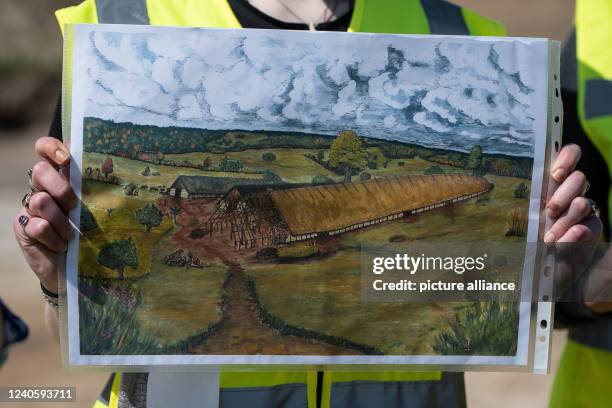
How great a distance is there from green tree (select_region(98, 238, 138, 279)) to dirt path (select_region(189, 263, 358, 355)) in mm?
157

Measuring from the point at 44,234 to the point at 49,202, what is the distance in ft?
0.16

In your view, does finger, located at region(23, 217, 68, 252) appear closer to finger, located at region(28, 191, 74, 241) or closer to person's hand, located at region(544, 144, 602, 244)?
finger, located at region(28, 191, 74, 241)

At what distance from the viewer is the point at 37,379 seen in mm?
4266

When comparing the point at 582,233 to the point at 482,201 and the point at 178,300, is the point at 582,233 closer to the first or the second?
the point at 482,201

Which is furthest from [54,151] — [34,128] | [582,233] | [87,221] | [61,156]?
[34,128]

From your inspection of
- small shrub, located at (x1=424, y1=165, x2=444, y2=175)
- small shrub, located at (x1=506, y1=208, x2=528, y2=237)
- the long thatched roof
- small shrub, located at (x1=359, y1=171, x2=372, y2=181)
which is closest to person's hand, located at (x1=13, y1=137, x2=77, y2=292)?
the long thatched roof

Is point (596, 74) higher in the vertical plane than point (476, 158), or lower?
higher

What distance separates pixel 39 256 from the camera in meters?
1.47

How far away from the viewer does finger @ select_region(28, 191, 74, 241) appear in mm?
1405

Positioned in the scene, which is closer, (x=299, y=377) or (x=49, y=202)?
(x=49, y=202)

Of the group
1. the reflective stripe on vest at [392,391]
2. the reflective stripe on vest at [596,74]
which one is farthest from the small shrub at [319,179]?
the reflective stripe on vest at [596,74]

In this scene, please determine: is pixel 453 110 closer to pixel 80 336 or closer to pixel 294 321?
pixel 294 321

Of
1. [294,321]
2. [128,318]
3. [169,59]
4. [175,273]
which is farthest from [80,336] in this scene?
[169,59]

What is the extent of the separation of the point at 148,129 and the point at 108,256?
214mm
